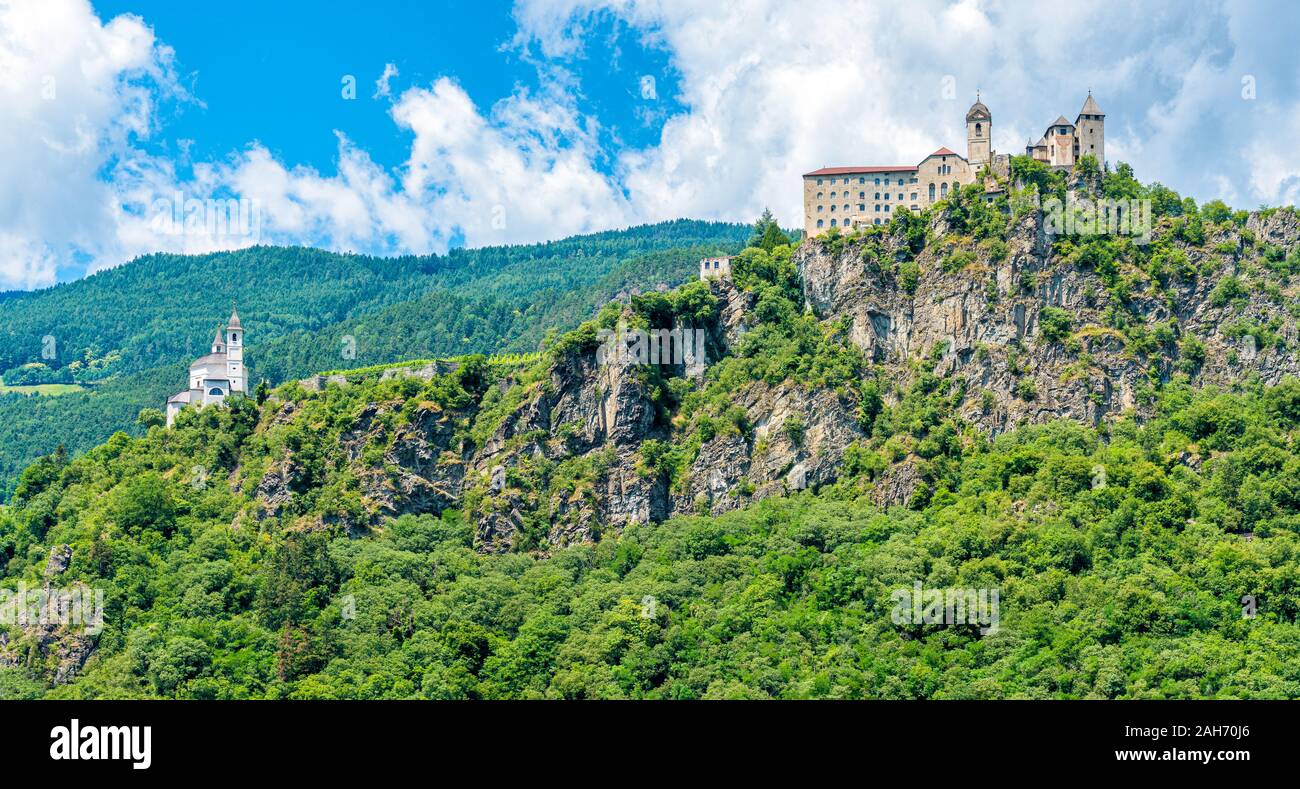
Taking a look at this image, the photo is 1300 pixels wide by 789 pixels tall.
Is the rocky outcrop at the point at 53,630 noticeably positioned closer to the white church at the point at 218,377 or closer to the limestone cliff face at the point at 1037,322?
the white church at the point at 218,377

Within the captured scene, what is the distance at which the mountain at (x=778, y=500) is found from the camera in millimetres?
85938

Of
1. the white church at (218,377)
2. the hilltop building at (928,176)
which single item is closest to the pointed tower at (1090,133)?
Answer: the hilltop building at (928,176)

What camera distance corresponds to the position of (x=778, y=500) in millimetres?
101188

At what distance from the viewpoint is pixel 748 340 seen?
10775 centimetres

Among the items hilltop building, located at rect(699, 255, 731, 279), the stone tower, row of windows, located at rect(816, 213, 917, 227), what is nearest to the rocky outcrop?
the stone tower

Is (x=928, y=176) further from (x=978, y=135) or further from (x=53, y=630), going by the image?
→ (x=53, y=630)

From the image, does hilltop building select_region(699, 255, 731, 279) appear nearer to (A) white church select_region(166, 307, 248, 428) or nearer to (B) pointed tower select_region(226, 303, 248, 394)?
(A) white church select_region(166, 307, 248, 428)

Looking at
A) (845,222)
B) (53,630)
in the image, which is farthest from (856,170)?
(53,630)

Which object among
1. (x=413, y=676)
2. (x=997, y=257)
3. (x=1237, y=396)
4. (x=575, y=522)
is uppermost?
(x=997, y=257)

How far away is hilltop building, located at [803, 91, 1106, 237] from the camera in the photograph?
109 meters

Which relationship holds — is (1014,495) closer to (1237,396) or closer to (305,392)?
(1237,396)
